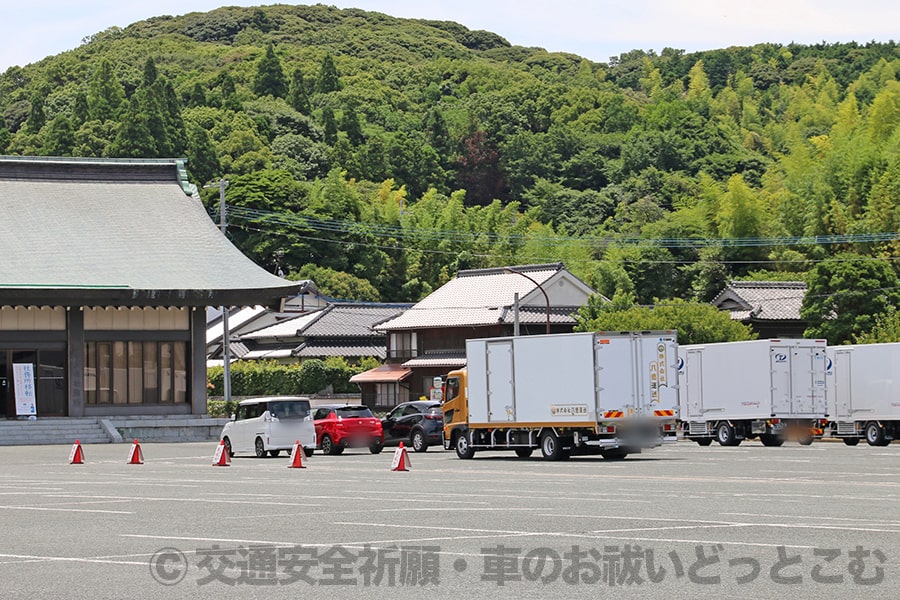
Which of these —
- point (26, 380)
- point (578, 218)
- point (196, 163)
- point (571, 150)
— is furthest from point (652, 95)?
point (26, 380)

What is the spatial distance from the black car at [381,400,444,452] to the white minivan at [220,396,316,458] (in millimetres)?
4132

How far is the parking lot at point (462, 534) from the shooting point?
1049 centimetres

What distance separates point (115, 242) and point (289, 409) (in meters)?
23.3

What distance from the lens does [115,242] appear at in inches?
2162

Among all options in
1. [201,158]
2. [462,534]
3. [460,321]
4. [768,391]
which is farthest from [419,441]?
[201,158]

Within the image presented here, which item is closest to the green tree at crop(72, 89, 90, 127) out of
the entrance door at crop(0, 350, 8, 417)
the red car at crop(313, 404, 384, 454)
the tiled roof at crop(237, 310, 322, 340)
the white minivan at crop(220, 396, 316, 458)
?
the tiled roof at crop(237, 310, 322, 340)

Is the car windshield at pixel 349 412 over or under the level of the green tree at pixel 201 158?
under

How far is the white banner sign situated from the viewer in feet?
163

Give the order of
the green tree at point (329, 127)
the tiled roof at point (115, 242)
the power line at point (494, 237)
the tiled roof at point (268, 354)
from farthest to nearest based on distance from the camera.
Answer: the green tree at point (329, 127), the power line at point (494, 237), the tiled roof at point (268, 354), the tiled roof at point (115, 242)

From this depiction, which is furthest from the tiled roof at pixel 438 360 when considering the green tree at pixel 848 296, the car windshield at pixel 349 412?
the car windshield at pixel 349 412

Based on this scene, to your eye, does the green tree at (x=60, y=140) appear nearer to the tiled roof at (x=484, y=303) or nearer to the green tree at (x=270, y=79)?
the green tree at (x=270, y=79)

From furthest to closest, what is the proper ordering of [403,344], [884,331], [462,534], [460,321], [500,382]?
[403,344] → [460,321] → [884,331] → [500,382] → [462,534]

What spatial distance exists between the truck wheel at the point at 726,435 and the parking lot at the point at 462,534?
13.5 metres

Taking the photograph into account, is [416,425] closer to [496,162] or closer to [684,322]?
[684,322]
